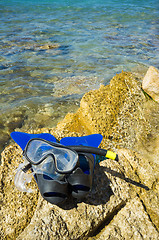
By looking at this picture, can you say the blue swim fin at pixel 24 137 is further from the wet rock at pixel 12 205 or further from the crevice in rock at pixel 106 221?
the crevice in rock at pixel 106 221

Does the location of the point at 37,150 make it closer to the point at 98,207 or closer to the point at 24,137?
the point at 24,137

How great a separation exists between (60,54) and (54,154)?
7.25 meters

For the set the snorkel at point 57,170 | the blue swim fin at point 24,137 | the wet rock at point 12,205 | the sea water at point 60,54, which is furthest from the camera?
the sea water at point 60,54

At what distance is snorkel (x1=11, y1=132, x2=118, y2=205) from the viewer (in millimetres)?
1739

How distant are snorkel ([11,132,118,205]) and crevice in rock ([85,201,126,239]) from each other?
38 cm

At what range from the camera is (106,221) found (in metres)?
1.96

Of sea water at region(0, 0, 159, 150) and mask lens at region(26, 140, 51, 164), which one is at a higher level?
mask lens at region(26, 140, 51, 164)

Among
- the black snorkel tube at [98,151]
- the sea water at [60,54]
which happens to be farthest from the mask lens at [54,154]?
the sea water at [60,54]

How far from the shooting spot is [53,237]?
1.70m

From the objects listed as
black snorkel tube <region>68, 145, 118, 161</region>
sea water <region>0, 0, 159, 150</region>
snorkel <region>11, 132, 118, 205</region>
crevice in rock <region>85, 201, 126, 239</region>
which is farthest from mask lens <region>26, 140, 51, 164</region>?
sea water <region>0, 0, 159, 150</region>

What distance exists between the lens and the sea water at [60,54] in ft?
17.4

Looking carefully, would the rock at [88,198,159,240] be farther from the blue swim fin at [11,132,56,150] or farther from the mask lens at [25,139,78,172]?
the blue swim fin at [11,132,56,150]

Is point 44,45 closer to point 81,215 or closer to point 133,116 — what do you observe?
point 133,116

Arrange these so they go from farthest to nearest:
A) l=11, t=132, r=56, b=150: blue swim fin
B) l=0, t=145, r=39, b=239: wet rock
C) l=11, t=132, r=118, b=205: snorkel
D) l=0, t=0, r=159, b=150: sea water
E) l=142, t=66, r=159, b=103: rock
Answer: l=0, t=0, r=159, b=150: sea water, l=142, t=66, r=159, b=103: rock, l=11, t=132, r=56, b=150: blue swim fin, l=0, t=145, r=39, b=239: wet rock, l=11, t=132, r=118, b=205: snorkel
